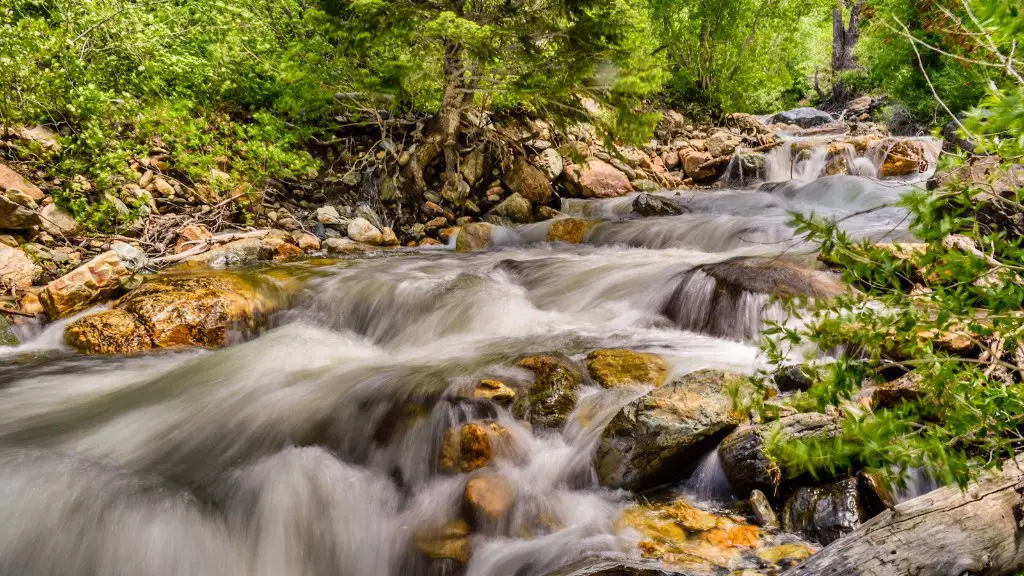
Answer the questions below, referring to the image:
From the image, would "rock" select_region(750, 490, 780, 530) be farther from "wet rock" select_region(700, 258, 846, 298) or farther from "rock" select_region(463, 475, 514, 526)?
"wet rock" select_region(700, 258, 846, 298)

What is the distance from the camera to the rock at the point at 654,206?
10129mm

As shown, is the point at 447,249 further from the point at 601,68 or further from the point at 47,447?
the point at 47,447

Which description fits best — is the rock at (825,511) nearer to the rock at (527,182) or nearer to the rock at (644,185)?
the rock at (527,182)

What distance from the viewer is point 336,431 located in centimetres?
386

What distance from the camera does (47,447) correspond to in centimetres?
356

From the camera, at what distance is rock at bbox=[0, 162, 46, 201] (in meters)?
6.46

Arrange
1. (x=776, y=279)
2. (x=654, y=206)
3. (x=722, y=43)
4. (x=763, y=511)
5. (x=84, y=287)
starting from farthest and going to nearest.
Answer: (x=722, y=43)
(x=654, y=206)
(x=84, y=287)
(x=776, y=279)
(x=763, y=511)

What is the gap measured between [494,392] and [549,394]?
1.31ft

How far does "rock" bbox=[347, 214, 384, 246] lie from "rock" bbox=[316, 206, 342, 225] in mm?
240

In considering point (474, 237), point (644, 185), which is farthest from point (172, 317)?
point (644, 185)

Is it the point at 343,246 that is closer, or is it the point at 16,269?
the point at 16,269

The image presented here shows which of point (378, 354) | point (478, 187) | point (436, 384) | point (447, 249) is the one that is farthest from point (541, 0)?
point (436, 384)

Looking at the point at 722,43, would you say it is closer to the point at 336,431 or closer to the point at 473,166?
the point at 473,166

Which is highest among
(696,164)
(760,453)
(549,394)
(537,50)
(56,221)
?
(537,50)
